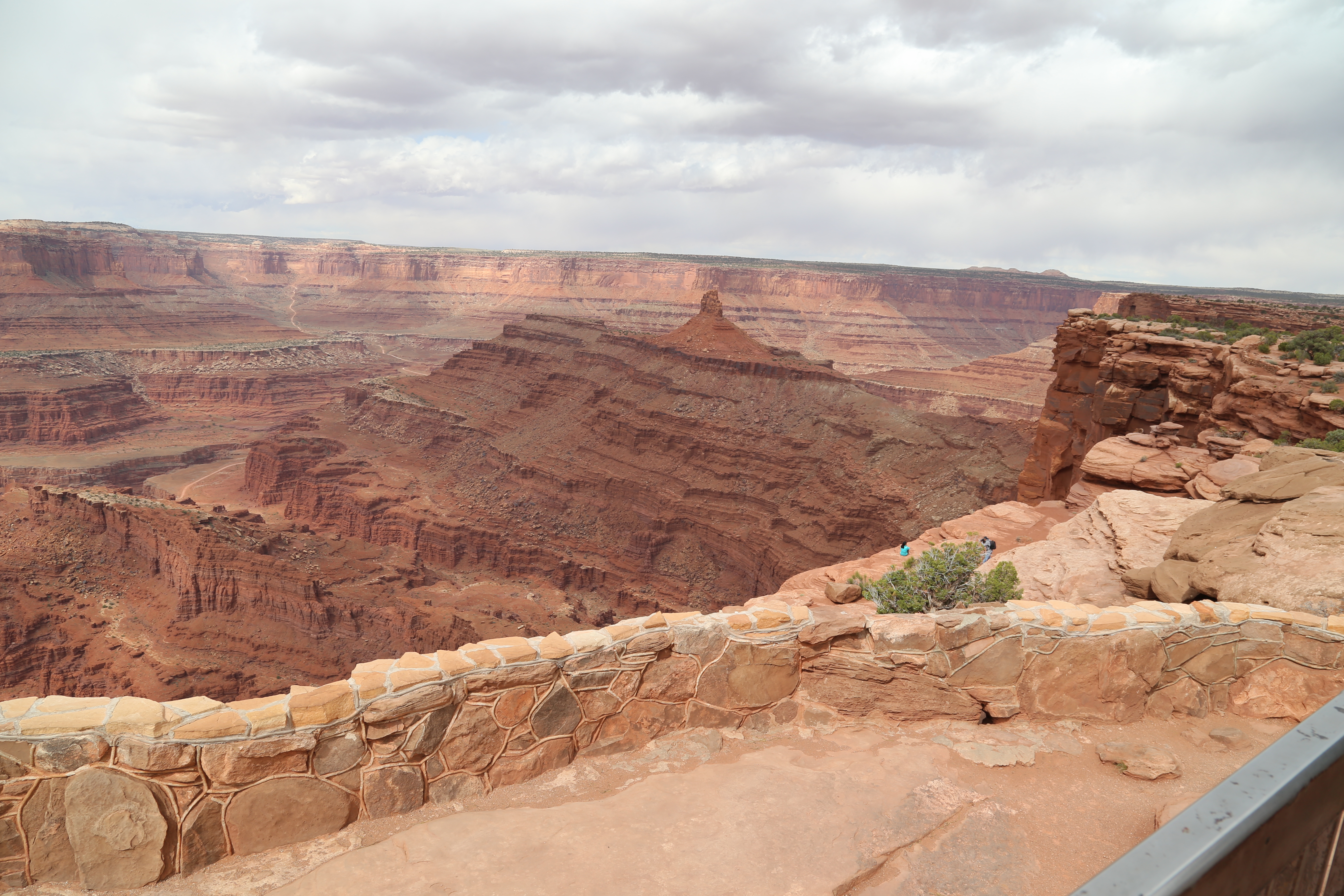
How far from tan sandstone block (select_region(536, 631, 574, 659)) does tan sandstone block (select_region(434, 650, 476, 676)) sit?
570mm

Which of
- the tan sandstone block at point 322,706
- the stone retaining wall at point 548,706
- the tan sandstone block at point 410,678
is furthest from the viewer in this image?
the tan sandstone block at point 410,678

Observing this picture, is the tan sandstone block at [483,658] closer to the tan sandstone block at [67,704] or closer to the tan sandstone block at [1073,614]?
the tan sandstone block at [67,704]

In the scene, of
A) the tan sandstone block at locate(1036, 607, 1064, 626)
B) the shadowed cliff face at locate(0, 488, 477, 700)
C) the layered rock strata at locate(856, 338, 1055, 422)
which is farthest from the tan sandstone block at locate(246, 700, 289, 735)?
the layered rock strata at locate(856, 338, 1055, 422)

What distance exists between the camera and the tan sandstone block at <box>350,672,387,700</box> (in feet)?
17.6

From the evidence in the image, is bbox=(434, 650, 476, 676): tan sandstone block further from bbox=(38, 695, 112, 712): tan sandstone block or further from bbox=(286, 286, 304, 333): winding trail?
bbox=(286, 286, 304, 333): winding trail

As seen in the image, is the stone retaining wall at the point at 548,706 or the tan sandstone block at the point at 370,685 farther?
the tan sandstone block at the point at 370,685

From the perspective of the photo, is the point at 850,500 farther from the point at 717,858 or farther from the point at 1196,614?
the point at 717,858

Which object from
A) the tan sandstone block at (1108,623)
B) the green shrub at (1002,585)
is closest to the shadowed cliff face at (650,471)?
the green shrub at (1002,585)

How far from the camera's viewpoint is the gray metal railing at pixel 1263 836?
133 cm

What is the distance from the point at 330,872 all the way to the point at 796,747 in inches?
147

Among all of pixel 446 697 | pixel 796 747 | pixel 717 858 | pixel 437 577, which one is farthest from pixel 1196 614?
pixel 437 577

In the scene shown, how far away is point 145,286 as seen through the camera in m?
140

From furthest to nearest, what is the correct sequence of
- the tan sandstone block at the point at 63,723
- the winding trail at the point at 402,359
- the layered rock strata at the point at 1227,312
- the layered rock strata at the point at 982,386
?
the winding trail at the point at 402,359 < the layered rock strata at the point at 982,386 < the layered rock strata at the point at 1227,312 < the tan sandstone block at the point at 63,723

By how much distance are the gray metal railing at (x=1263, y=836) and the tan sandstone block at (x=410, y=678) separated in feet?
16.5
